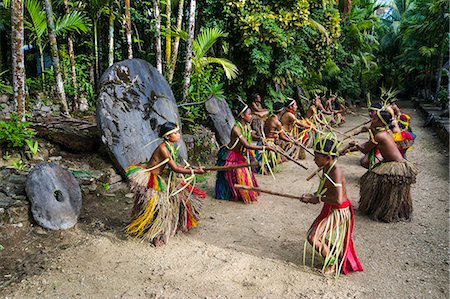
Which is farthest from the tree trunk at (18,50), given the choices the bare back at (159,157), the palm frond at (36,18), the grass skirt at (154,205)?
the bare back at (159,157)

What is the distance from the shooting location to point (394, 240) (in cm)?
353

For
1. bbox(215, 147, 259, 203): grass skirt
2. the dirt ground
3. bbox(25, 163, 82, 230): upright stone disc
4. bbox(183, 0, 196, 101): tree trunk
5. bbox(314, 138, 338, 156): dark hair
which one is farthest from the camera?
bbox(183, 0, 196, 101): tree trunk

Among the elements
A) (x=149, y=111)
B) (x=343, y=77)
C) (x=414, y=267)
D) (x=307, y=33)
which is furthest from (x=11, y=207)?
(x=343, y=77)

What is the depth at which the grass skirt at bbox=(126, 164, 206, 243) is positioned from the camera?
3332mm

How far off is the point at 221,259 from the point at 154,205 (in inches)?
31.4

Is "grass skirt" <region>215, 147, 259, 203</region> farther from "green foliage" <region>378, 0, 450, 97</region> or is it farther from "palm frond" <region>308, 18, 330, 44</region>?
"green foliage" <region>378, 0, 450, 97</region>

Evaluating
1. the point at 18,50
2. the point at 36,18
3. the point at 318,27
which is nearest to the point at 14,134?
the point at 18,50

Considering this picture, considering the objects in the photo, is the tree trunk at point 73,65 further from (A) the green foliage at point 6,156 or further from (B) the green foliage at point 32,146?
(A) the green foliage at point 6,156

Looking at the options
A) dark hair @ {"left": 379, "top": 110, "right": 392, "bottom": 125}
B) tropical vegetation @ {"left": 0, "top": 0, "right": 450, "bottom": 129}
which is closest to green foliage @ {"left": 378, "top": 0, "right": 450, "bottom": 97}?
tropical vegetation @ {"left": 0, "top": 0, "right": 450, "bottom": 129}

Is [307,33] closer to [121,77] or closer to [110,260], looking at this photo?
[121,77]

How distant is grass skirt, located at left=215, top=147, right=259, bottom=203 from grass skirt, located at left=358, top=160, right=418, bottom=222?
143 centimetres

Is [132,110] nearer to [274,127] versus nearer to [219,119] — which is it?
[274,127]

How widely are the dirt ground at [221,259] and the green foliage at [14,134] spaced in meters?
1.06

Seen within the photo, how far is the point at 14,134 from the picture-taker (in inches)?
165
